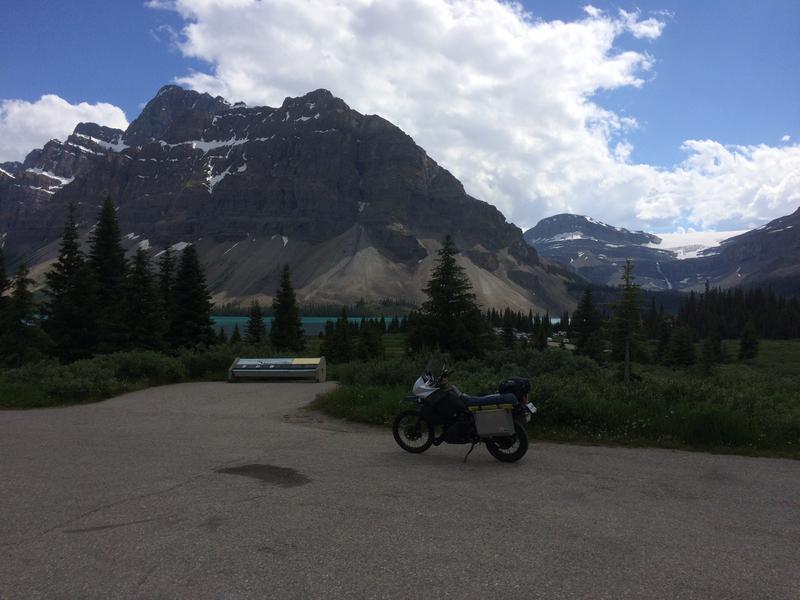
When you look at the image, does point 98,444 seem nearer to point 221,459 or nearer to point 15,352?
point 221,459

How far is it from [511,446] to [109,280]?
42418 mm

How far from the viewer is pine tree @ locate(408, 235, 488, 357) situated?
3303 centimetres

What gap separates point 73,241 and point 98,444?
43829 millimetres

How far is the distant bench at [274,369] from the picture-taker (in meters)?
21.1

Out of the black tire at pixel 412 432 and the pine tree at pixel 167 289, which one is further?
the pine tree at pixel 167 289

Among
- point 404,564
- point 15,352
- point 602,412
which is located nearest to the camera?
point 404,564

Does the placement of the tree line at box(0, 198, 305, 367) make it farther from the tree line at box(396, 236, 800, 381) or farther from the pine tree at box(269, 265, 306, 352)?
the tree line at box(396, 236, 800, 381)

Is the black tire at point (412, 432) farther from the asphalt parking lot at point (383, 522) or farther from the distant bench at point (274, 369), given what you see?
the distant bench at point (274, 369)

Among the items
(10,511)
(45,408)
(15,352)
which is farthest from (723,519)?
(15,352)

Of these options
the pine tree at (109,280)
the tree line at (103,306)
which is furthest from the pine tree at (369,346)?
the pine tree at (109,280)

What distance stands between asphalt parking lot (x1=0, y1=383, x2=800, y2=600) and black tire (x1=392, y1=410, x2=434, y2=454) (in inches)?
7.9

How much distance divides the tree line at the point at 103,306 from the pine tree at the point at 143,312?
6cm

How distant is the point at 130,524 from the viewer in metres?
5.80

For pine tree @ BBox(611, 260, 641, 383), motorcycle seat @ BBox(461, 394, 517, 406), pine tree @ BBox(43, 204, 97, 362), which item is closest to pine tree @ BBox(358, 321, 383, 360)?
pine tree @ BBox(611, 260, 641, 383)
